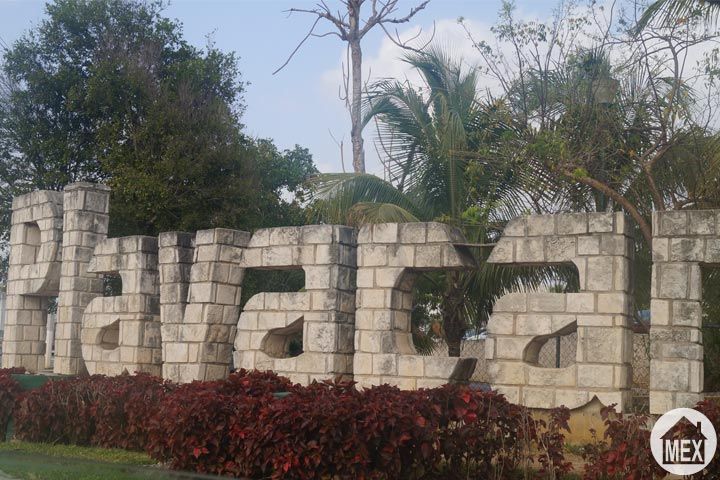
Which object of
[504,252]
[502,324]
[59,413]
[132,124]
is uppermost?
[132,124]

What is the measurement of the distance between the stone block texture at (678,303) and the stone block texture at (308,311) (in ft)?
13.2

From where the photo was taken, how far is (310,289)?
1288 cm

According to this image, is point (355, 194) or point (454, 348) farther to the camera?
point (355, 194)

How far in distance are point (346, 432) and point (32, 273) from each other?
9.99 metres

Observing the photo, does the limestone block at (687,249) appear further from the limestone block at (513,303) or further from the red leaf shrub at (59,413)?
the red leaf shrub at (59,413)

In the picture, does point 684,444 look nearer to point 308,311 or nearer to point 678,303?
point 678,303

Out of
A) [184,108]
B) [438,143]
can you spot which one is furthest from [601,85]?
[184,108]

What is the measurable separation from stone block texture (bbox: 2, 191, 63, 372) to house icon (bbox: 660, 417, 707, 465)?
11.6 m

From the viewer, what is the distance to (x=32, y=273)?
17.1 m

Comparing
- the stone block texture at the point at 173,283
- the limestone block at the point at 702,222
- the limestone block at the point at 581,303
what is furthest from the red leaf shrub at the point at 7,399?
the limestone block at the point at 702,222

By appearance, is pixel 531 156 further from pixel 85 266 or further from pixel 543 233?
pixel 85 266

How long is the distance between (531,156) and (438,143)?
2776mm

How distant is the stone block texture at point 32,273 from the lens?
16.8 metres

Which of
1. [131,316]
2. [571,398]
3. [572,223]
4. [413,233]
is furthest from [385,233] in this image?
[131,316]
